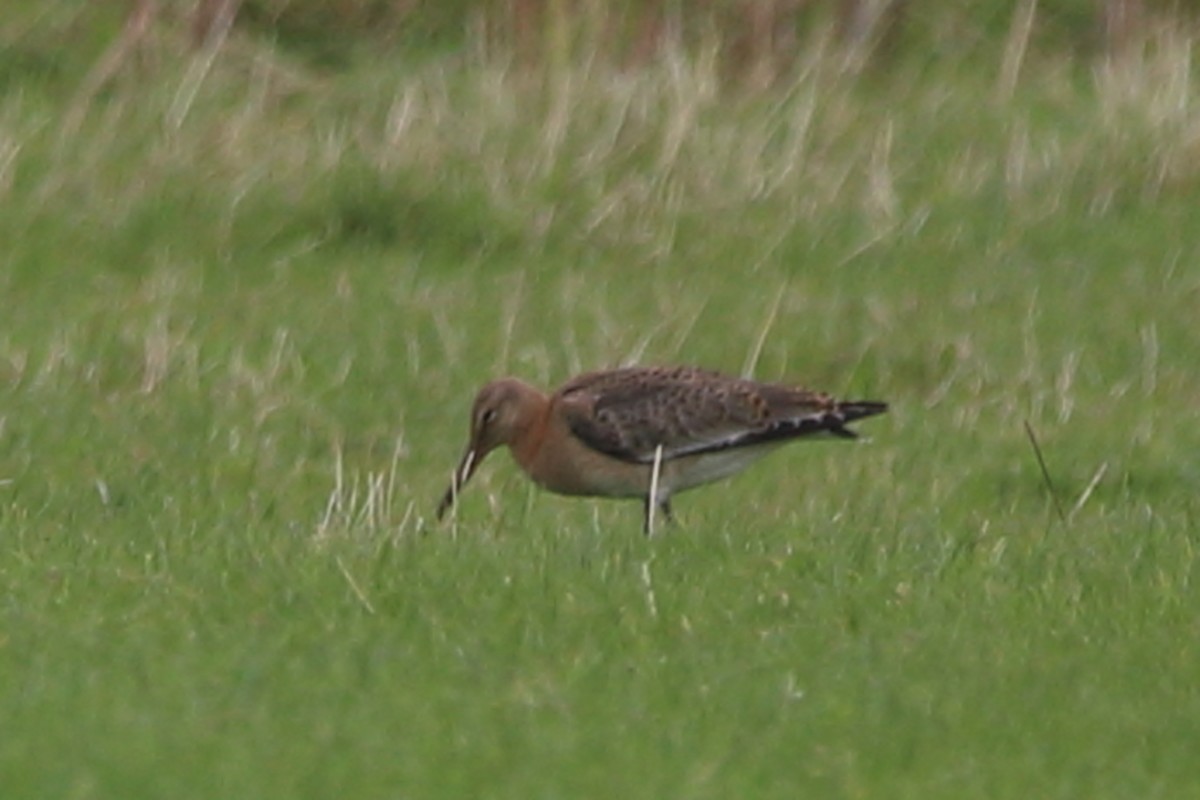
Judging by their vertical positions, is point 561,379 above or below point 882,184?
above

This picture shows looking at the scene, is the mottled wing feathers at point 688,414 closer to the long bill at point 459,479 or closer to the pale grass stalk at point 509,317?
the long bill at point 459,479

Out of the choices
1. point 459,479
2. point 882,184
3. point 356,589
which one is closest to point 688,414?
point 459,479

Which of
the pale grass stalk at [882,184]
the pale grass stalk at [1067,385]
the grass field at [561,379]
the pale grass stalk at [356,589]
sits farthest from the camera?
the pale grass stalk at [882,184]

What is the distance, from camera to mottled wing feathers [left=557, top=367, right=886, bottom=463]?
32.7 ft

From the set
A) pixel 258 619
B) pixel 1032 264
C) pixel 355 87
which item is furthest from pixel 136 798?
pixel 355 87

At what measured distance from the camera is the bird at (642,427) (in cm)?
998

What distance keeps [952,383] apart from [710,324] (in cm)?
115

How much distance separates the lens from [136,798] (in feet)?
19.8

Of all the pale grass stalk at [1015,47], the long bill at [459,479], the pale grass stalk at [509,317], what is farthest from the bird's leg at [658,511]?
the pale grass stalk at [1015,47]

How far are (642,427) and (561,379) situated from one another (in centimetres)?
237

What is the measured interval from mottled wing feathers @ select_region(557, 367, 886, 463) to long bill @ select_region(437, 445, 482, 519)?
0.34 m

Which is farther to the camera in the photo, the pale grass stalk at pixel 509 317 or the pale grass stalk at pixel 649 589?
the pale grass stalk at pixel 509 317

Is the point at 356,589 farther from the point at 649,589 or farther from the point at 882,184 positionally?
the point at 882,184

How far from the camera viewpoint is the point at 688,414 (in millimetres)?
10086
